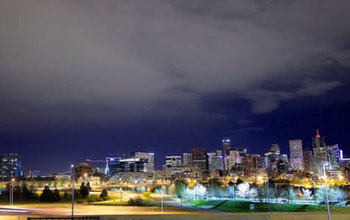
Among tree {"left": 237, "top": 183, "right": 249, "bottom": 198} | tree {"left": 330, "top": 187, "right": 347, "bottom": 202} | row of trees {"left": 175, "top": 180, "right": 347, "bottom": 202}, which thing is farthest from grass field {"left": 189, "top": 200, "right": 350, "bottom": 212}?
tree {"left": 237, "top": 183, "right": 249, "bottom": 198}

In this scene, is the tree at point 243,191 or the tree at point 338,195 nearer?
the tree at point 338,195

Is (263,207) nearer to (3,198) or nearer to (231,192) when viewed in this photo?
(231,192)

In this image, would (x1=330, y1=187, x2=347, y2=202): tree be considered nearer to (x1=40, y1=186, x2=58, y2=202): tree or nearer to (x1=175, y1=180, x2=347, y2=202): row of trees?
(x1=175, y1=180, x2=347, y2=202): row of trees

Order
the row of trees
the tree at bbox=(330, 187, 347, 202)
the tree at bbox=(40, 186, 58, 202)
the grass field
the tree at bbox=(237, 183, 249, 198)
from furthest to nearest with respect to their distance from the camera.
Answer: the tree at bbox=(237, 183, 249, 198) → the row of trees → the tree at bbox=(40, 186, 58, 202) → the tree at bbox=(330, 187, 347, 202) → the grass field

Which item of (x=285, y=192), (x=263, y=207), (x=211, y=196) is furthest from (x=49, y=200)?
(x=285, y=192)

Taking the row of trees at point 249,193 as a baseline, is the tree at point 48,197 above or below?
above

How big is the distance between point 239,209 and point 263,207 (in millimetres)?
4658

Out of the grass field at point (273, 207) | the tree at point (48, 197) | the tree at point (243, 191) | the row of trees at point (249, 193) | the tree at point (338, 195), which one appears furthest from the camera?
the tree at point (243, 191)

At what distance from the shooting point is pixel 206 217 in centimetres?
2583

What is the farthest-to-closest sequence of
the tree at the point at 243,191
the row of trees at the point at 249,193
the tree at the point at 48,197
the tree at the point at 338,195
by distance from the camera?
the tree at the point at 243,191 < the row of trees at the point at 249,193 < the tree at the point at 48,197 < the tree at the point at 338,195

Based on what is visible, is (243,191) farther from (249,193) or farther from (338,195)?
(338,195)

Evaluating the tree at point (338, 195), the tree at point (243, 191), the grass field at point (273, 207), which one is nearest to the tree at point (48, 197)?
the grass field at point (273, 207)

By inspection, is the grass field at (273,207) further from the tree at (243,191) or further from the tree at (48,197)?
the tree at (48,197)

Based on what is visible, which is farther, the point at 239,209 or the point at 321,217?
the point at 239,209
